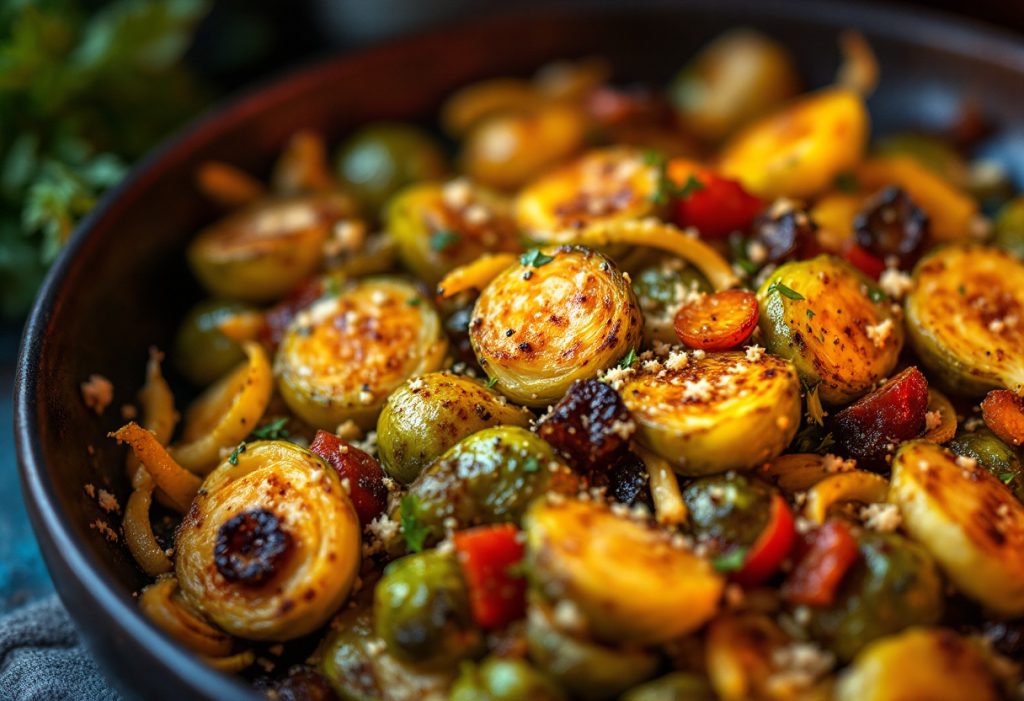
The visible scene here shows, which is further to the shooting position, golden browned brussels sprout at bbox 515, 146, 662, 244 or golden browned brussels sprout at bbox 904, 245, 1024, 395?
golden browned brussels sprout at bbox 515, 146, 662, 244

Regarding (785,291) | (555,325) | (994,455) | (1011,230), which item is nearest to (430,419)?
(555,325)

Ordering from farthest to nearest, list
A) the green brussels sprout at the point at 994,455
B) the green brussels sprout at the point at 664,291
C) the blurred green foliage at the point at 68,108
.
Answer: the blurred green foliage at the point at 68,108, the green brussels sprout at the point at 664,291, the green brussels sprout at the point at 994,455

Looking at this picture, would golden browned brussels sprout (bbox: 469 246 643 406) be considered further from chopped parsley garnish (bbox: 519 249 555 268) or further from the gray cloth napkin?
the gray cloth napkin

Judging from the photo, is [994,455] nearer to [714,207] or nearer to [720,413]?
[720,413]

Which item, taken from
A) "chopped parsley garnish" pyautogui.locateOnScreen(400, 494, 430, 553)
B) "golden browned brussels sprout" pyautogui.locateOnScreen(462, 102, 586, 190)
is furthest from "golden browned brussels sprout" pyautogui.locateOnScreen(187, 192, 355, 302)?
"chopped parsley garnish" pyautogui.locateOnScreen(400, 494, 430, 553)

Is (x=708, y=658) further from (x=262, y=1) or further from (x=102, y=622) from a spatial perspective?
(x=262, y=1)

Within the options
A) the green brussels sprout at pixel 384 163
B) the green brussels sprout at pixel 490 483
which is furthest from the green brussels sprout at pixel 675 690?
the green brussels sprout at pixel 384 163

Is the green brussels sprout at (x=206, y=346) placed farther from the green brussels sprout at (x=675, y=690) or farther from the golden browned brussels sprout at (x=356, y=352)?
the green brussels sprout at (x=675, y=690)
